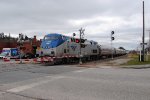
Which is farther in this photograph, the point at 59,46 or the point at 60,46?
the point at 60,46

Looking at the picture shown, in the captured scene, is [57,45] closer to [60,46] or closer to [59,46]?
[59,46]

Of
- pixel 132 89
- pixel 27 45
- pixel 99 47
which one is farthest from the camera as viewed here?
pixel 27 45

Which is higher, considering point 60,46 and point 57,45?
point 57,45

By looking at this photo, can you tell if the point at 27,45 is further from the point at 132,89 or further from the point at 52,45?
the point at 132,89

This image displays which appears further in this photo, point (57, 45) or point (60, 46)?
point (60, 46)

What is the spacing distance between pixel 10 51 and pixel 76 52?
24458 millimetres

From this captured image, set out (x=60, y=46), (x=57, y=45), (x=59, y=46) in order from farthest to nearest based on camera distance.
Result: (x=60, y=46) → (x=59, y=46) → (x=57, y=45)

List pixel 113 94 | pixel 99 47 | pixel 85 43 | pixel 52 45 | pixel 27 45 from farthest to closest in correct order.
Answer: pixel 27 45 → pixel 99 47 → pixel 85 43 → pixel 52 45 → pixel 113 94

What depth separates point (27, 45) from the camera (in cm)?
5494

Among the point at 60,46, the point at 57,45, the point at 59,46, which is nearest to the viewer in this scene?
the point at 57,45

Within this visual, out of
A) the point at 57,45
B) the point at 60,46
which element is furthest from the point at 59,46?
the point at 57,45

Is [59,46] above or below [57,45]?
below

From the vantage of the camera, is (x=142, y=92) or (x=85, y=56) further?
(x=85, y=56)

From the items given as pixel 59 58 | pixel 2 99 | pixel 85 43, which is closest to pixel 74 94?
pixel 2 99
